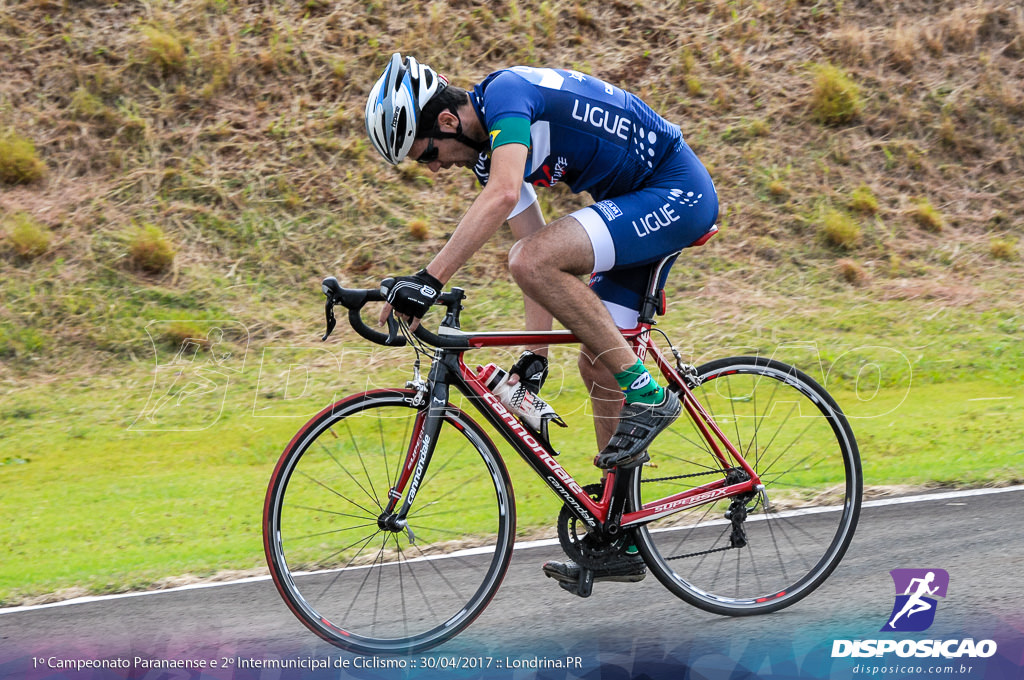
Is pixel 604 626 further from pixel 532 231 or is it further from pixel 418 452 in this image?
pixel 532 231

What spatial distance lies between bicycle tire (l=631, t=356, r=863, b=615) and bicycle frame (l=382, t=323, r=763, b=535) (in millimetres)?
64

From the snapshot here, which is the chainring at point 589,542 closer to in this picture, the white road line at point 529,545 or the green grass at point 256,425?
the white road line at point 529,545

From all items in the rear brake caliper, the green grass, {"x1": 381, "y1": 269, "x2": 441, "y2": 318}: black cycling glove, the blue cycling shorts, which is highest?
the blue cycling shorts

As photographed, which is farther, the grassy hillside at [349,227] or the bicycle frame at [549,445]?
the grassy hillside at [349,227]

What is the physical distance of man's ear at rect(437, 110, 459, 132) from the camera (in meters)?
3.71

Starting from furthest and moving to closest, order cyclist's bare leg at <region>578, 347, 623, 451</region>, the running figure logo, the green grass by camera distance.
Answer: the green grass
cyclist's bare leg at <region>578, 347, 623, 451</region>
the running figure logo

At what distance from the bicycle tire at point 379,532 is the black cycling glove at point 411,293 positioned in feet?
1.43

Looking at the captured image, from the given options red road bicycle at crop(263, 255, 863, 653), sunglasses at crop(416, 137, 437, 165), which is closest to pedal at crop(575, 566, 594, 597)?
red road bicycle at crop(263, 255, 863, 653)

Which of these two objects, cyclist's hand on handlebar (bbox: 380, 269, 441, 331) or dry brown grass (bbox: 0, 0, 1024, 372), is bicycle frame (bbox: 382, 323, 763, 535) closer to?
cyclist's hand on handlebar (bbox: 380, 269, 441, 331)

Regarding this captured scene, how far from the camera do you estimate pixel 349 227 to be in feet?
35.0

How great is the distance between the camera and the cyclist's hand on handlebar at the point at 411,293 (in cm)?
338

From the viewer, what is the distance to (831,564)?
4.17 metres

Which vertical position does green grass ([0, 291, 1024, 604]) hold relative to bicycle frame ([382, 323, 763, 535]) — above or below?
below

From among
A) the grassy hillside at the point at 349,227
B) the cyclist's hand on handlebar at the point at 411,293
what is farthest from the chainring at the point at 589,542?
the grassy hillside at the point at 349,227
